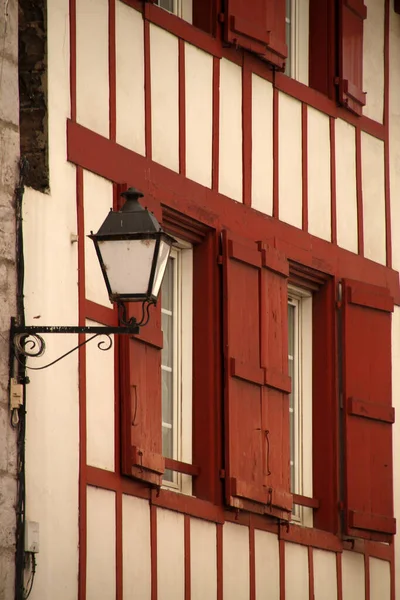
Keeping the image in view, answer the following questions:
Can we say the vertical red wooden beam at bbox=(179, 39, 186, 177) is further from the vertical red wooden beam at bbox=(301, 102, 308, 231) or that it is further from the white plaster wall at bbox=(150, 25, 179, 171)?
the vertical red wooden beam at bbox=(301, 102, 308, 231)

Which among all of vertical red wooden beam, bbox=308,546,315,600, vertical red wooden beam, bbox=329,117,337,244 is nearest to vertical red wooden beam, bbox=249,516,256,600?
vertical red wooden beam, bbox=308,546,315,600

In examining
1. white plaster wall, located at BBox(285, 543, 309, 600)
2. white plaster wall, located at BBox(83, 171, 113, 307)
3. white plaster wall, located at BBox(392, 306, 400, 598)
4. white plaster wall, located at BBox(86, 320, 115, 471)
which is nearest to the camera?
white plaster wall, located at BBox(86, 320, 115, 471)

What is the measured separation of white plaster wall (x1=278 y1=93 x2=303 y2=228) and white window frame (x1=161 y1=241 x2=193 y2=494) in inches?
45.2

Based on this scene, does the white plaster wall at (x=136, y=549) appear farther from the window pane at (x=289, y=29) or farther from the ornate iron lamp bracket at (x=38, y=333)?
the window pane at (x=289, y=29)

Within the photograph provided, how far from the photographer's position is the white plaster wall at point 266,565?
585 inches

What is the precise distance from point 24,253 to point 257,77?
11.9ft

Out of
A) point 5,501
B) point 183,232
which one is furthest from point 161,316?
point 5,501

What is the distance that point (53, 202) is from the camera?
42.2 feet

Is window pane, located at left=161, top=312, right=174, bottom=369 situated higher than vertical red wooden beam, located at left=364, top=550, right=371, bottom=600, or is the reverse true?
window pane, located at left=161, top=312, right=174, bottom=369

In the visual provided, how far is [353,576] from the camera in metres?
16.0

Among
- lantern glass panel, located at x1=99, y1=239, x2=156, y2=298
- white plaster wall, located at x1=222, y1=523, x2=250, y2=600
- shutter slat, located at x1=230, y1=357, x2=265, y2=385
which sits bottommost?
white plaster wall, located at x1=222, y1=523, x2=250, y2=600

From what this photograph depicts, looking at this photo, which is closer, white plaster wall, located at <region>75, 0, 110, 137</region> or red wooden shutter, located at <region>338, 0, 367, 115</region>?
white plaster wall, located at <region>75, 0, 110, 137</region>

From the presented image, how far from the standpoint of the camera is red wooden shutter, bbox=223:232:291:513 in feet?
48.1

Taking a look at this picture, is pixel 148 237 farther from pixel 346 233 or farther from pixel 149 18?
pixel 346 233
